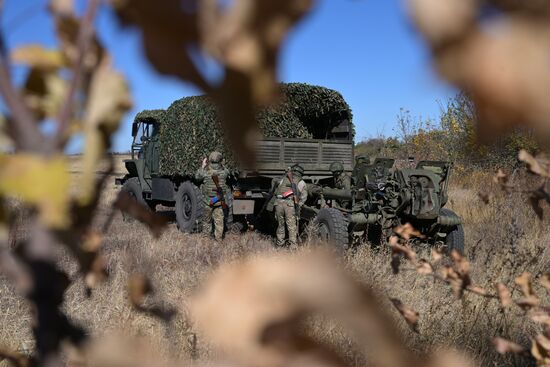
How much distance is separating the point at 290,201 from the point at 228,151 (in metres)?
1.35

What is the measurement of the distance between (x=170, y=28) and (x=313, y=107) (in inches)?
362

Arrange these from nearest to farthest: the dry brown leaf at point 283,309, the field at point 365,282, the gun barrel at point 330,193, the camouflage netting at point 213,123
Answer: the dry brown leaf at point 283,309, the field at point 365,282, the gun barrel at point 330,193, the camouflage netting at point 213,123

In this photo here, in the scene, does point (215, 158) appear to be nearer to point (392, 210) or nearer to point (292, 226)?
point (292, 226)

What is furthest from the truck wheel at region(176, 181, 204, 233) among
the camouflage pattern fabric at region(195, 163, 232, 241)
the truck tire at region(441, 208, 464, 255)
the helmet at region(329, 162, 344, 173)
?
the truck tire at region(441, 208, 464, 255)

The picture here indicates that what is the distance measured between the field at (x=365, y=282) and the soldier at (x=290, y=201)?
0.83m

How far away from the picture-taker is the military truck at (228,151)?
7812mm

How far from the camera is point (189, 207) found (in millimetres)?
8367

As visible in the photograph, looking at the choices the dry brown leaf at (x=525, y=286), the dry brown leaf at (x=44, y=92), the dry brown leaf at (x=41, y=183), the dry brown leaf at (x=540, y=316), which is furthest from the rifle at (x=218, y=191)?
the dry brown leaf at (x=41, y=183)

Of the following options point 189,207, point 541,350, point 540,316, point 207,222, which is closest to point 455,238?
point 207,222

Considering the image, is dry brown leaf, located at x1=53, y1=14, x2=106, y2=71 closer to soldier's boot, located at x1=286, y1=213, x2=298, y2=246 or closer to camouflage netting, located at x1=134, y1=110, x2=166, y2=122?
soldier's boot, located at x1=286, y1=213, x2=298, y2=246

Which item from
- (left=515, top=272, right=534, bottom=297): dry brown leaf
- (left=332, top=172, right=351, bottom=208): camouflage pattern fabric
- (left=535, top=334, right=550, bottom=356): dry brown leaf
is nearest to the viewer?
(left=535, top=334, right=550, bottom=356): dry brown leaf

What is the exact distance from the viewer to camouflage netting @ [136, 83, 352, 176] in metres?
8.70

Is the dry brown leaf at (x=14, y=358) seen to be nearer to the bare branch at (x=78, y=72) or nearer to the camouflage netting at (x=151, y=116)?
the bare branch at (x=78, y=72)

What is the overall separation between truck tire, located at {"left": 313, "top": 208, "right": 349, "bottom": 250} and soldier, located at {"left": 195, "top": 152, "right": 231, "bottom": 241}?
6.37 ft
